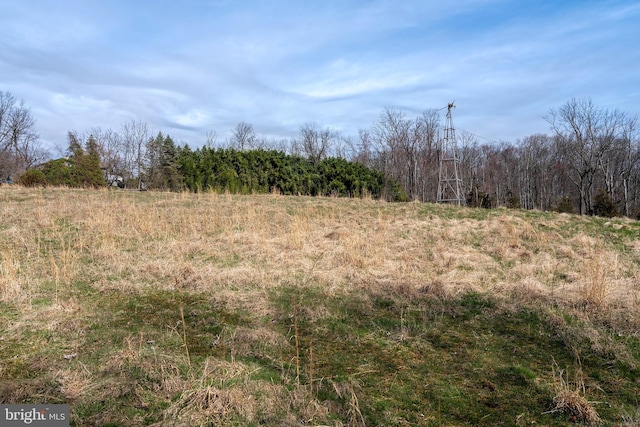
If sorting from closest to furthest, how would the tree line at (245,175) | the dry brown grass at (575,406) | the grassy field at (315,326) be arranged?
1. the dry brown grass at (575,406)
2. the grassy field at (315,326)
3. the tree line at (245,175)

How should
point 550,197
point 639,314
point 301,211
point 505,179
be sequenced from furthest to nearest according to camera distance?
1. point 505,179
2. point 550,197
3. point 301,211
4. point 639,314

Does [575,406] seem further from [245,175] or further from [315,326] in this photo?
[245,175]

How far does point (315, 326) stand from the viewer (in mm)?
4027

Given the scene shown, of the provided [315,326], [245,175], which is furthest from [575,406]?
[245,175]

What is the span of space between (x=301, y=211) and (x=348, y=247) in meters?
4.10

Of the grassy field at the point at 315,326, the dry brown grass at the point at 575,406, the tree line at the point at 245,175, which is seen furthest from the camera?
the tree line at the point at 245,175

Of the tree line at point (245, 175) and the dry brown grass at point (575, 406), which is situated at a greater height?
the tree line at point (245, 175)

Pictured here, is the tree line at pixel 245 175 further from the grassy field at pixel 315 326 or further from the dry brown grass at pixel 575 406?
the dry brown grass at pixel 575 406

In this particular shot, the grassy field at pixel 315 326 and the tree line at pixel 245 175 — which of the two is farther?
the tree line at pixel 245 175

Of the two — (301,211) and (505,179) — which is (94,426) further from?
(505,179)

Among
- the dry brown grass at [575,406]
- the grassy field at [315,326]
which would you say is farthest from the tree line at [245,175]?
the dry brown grass at [575,406]

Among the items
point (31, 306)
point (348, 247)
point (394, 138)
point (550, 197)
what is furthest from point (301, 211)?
point (550, 197)

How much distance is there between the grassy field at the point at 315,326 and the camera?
251 centimetres

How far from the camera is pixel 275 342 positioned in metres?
3.52
